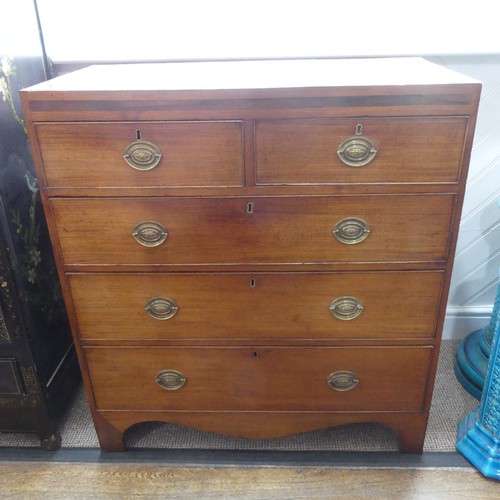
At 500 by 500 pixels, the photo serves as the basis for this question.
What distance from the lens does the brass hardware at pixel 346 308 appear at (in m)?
1.24

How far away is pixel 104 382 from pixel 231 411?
364 millimetres

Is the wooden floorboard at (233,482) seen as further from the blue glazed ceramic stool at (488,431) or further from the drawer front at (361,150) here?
the drawer front at (361,150)

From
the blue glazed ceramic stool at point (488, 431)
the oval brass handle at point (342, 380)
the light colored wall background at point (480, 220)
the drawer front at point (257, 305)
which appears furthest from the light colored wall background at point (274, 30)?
the oval brass handle at point (342, 380)

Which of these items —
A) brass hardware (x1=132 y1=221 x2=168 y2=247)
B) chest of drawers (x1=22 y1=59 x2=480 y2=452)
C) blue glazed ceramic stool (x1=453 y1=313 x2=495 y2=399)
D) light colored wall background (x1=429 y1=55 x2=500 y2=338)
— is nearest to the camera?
chest of drawers (x1=22 y1=59 x2=480 y2=452)

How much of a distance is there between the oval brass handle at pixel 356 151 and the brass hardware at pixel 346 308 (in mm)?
346

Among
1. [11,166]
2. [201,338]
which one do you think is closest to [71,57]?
[11,166]

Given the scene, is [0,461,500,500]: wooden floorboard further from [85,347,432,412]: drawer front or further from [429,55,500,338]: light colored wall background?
[429,55,500,338]: light colored wall background

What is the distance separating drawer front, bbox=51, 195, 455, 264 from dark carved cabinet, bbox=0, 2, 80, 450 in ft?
0.62

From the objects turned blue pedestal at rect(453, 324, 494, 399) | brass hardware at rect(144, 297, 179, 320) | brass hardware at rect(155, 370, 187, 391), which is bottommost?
turned blue pedestal at rect(453, 324, 494, 399)

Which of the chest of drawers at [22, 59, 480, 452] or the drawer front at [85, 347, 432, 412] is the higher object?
the chest of drawers at [22, 59, 480, 452]

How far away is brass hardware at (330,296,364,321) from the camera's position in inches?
48.6

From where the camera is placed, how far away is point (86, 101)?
1.04 meters

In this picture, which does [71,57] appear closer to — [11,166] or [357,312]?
A: [11,166]

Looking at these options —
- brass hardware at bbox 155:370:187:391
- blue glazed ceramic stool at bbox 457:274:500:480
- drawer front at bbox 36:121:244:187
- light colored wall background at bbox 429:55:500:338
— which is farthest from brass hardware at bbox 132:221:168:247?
light colored wall background at bbox 429:55:500:338
